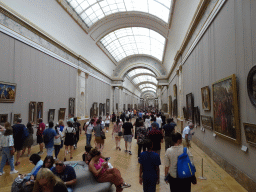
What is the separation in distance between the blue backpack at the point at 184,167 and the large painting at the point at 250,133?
186 cm

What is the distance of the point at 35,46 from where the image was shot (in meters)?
9.75

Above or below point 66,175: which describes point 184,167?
above

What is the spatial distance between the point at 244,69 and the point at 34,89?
9.62m

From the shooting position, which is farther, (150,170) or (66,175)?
(66,175)

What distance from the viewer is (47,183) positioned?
2.62 meters

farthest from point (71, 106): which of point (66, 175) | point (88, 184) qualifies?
point (66, 175)

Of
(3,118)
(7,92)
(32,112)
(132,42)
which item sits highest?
(132,42)

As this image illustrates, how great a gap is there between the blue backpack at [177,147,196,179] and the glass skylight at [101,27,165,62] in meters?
20.6

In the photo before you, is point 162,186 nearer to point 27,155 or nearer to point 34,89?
point 27,155

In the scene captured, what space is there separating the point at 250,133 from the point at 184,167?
207cm

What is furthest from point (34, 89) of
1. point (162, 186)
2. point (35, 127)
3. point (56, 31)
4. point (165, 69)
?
point (165, 69)

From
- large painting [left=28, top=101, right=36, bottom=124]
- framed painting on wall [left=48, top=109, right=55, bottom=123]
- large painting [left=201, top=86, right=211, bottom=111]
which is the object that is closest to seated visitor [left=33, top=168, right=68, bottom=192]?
large painting [left=201, top=86, right=211, bottom=111]

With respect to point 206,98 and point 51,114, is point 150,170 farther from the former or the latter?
point 51,114

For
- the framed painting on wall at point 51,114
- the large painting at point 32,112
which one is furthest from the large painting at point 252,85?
the framed painting on wall at point 51,114
